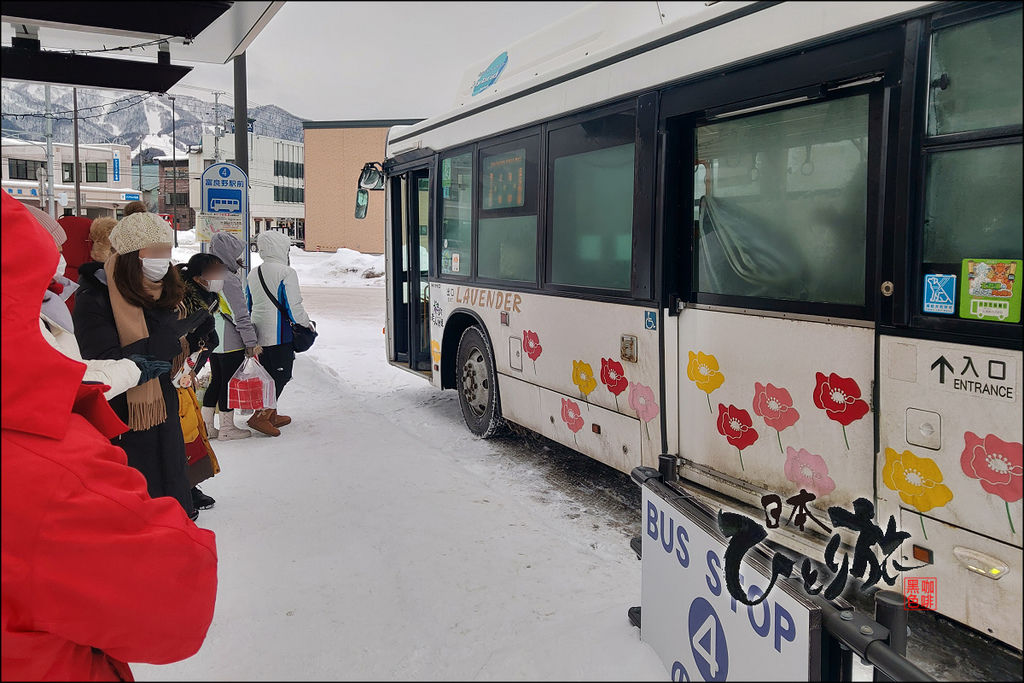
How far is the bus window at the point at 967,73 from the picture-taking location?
7.77 feet

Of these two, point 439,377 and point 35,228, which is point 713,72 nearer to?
point 35,228

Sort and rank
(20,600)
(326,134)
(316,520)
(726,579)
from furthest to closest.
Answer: (326,134), (316,520), (726,579), (20,600)

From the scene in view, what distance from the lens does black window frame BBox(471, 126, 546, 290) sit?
536 centimetres

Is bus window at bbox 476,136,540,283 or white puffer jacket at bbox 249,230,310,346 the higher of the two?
bus window at bbox 476,136,540,283

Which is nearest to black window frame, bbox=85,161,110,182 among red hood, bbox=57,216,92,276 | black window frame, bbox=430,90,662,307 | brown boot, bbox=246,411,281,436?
red hood, bbox=57,216,92,276

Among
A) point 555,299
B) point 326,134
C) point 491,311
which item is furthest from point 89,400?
point 326,134

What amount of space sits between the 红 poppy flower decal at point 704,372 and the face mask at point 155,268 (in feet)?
8.74

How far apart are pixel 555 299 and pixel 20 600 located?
4223 millimetres

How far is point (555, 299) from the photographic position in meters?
5.24

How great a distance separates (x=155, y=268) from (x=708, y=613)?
3.00 meters

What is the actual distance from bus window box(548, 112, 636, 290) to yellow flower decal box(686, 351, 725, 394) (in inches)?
28.4

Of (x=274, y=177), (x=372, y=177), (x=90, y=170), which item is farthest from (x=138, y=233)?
(x=90, y=170)

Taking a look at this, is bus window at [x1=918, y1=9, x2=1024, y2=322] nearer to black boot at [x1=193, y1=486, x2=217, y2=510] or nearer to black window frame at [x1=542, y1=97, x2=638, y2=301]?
black window frame at [x1=542, y1=97, x2=638, y2=301]

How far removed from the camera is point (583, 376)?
491 centimetres
